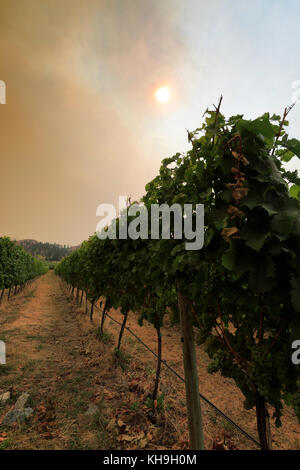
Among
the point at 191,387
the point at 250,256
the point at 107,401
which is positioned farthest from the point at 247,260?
the point at 107,401

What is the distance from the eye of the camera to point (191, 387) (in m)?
2.47

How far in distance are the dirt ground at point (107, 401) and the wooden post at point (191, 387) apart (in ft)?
4.11

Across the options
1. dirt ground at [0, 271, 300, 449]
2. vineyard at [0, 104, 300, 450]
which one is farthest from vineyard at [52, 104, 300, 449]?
dirt ground at [0, 271, 300, 449]

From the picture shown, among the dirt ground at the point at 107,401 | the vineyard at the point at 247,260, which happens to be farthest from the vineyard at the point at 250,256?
the dirt ground at the point at 107,401

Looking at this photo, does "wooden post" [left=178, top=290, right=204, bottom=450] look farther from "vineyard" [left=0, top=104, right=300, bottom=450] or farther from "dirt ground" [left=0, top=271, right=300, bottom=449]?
"dirt ground" [left=0, top=271, right=300, bottom=449]

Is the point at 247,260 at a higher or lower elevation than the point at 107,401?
higher

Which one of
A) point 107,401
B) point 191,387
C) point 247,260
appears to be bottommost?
point 107,401

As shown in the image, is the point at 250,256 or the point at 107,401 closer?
the point at 250,256

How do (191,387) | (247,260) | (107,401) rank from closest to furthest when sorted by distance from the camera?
(247,260), (191,387), (107,401)

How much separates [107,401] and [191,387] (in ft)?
9.25

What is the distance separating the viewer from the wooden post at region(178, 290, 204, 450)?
241 centimetres

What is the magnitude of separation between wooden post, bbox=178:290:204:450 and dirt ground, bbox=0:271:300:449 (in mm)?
1251

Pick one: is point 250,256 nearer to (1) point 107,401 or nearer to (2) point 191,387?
(2) point 191,387
